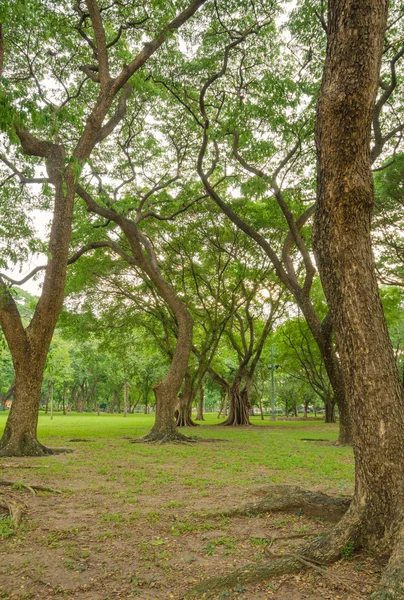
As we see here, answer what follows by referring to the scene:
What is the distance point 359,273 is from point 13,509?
16.4ft

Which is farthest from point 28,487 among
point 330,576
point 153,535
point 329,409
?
point 329,409

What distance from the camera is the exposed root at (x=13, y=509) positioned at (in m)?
5.03

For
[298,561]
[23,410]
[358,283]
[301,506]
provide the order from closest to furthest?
[298,561], [358,283], [301,506], [23,410]

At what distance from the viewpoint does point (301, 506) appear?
5293 millimetres

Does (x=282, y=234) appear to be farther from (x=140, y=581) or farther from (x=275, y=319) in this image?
(x=140, y=581)

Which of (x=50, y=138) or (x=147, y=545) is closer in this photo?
(x=147, y=545)

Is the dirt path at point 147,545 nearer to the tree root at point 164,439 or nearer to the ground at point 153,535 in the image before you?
the ground at point 153,535

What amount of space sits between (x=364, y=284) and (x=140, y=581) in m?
3.25

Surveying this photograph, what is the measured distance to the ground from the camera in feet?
11.2

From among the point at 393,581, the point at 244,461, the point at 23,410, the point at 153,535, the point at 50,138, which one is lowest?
the point at 244,461

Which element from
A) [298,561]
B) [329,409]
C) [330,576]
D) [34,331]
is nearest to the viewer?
[330,576]

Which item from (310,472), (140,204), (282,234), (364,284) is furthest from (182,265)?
(364,284)

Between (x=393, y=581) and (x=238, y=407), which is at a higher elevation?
(x=393, y=581)

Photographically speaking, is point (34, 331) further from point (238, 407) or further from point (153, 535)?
point (238, 407)
